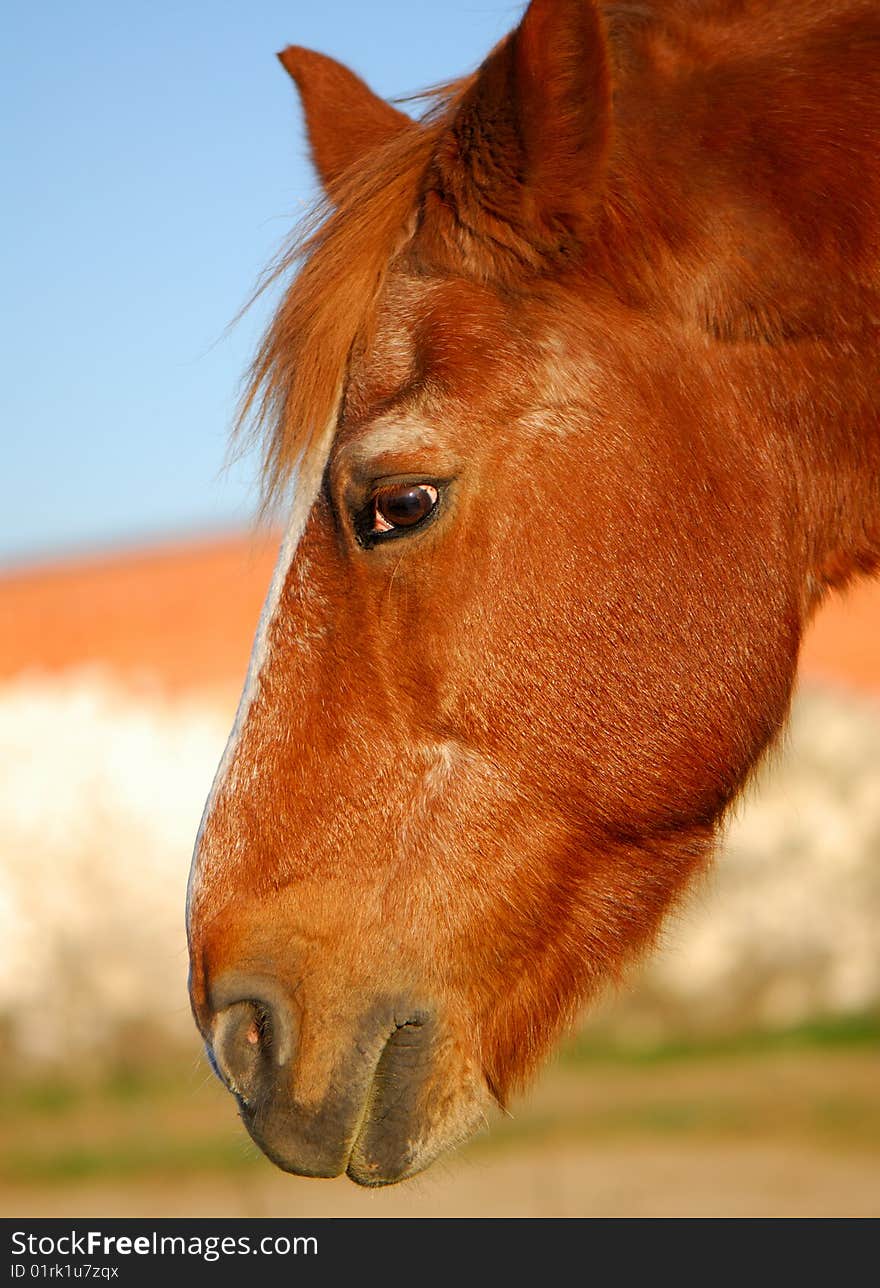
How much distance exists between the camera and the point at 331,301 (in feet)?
6.29

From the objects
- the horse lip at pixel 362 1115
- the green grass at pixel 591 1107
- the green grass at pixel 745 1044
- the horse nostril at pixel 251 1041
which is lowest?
the green grass at pixel 745 1044

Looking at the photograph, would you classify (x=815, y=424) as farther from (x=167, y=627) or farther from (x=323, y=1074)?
(x=167, y=627)

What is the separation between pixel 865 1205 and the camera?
4.62 meters

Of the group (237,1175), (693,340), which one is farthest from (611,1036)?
(693,340)

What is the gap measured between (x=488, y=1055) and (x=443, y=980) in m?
0.17

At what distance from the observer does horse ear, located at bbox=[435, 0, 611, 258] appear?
166 centimetres

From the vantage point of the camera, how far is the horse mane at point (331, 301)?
189cm

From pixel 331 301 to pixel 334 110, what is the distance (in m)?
0.76

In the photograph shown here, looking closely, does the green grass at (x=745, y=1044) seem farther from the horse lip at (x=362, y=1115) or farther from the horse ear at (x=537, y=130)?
the horse ear at (x=537, y=130)

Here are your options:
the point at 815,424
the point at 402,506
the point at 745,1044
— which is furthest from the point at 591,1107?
the point at 402,506

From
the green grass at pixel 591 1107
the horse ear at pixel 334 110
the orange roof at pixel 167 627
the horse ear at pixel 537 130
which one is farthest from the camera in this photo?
the orange roof at pixel 167 627

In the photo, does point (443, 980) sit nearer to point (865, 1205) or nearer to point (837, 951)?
point (865, 1205)

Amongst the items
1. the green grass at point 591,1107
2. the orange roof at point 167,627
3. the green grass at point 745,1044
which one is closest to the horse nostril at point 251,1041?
the green grass at point 591,1107
